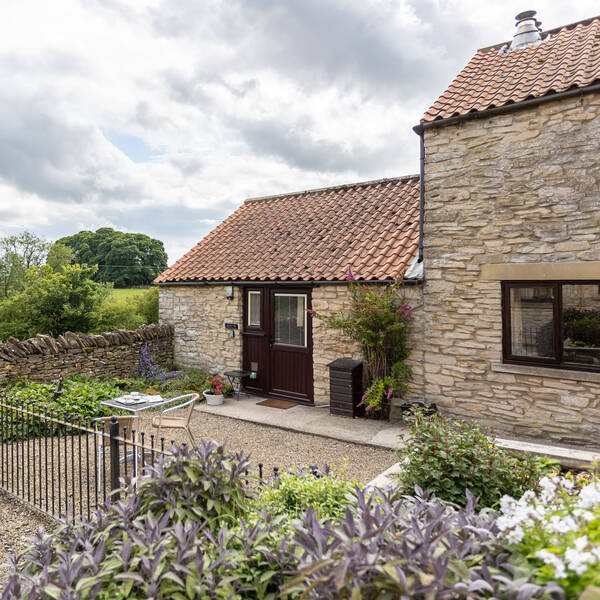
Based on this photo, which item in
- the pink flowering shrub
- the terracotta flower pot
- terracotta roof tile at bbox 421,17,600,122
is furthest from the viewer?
the pink flowering shrub

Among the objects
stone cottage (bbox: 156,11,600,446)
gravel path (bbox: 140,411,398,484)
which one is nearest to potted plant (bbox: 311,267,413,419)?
stone cottage (bbox: 156,11,600,446)

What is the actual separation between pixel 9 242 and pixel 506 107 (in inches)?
1235

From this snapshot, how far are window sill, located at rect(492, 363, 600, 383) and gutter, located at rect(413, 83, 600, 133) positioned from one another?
3.92 meters

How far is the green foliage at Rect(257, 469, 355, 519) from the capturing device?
2.88 m

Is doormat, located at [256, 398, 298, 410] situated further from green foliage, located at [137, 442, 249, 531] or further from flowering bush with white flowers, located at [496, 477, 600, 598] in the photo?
flowering bush with white flowers, located at [496, 477, 600, 598]

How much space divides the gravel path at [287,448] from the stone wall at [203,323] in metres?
2.46

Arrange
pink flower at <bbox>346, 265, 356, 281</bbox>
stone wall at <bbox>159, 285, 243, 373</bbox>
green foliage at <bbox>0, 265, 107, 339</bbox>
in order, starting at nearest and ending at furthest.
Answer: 1. pink flower at <bbox>346, 265, 356, 281</bbox>
2. stone wall at <bbox>159, 285, 243, 373</bbox>
3. green foliage at <bbox>0, 265, 107, 339</bbox>

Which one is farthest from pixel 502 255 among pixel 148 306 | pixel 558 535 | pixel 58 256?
pixel 58 256

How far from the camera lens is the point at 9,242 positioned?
27531mm

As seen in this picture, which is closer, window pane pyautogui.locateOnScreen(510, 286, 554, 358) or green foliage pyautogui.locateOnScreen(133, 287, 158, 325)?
window pane pyautogui.locateOnScreen(510, 286, 554, 358)

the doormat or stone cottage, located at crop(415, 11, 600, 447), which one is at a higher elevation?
stone cottage, located at crop(415, 11, 600, 447)

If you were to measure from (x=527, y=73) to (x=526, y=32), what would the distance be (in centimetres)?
192

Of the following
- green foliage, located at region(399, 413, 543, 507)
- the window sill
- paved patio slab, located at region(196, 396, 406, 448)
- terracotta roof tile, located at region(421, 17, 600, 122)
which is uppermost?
terracotta roof tile, located at region(421, 17, 600, 122)

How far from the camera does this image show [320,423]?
7566 mm
